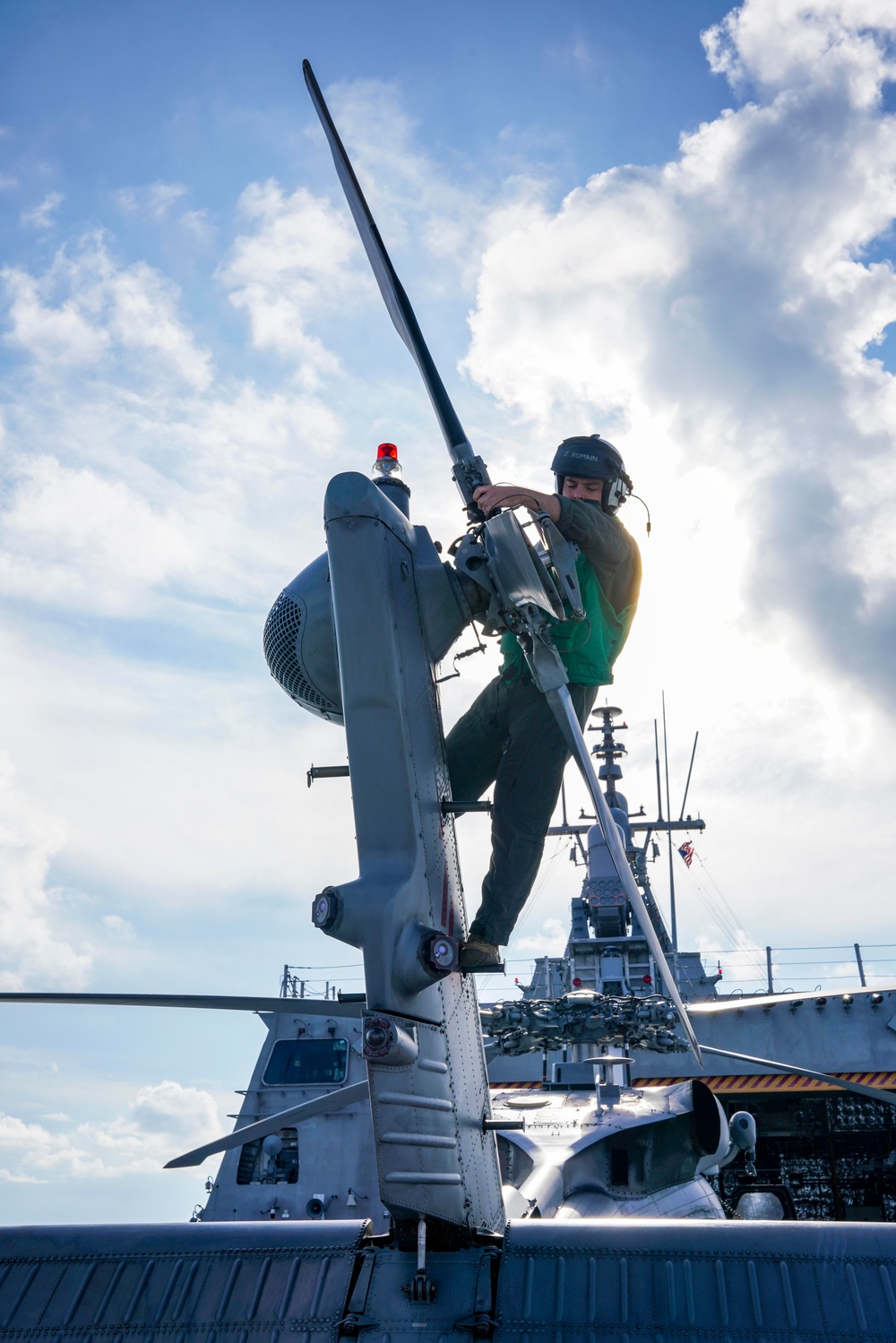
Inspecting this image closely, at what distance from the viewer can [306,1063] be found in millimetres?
16672

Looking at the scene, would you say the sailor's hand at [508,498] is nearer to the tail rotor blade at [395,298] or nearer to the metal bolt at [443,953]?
the tail rotor blade at [395,298]

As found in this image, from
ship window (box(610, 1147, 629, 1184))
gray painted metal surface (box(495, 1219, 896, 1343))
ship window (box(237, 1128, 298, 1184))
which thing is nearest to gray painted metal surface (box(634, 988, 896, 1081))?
ship window (box(237, 1128, 298, 1184))

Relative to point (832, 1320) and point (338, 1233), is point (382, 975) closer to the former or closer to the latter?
point (338, 1233)

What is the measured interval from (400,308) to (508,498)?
108 centimetres

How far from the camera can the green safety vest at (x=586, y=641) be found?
13.3 ft

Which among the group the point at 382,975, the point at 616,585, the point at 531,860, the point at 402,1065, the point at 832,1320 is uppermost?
the point at 616,585

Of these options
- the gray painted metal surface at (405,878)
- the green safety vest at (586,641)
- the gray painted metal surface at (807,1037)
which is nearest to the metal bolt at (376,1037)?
the gray painted metal surface at (405,878)

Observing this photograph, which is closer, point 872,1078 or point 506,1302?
point 506,1302

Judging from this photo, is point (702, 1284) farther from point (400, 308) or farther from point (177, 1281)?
point (400, 308)

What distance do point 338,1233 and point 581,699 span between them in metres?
2.14

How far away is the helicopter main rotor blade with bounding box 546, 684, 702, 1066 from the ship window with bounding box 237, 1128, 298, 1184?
13.7 meters


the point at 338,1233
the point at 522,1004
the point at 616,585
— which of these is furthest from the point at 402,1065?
the point at 522,1004

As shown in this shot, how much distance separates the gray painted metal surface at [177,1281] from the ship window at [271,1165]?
13.3 m

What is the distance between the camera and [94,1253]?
318 centimetres
